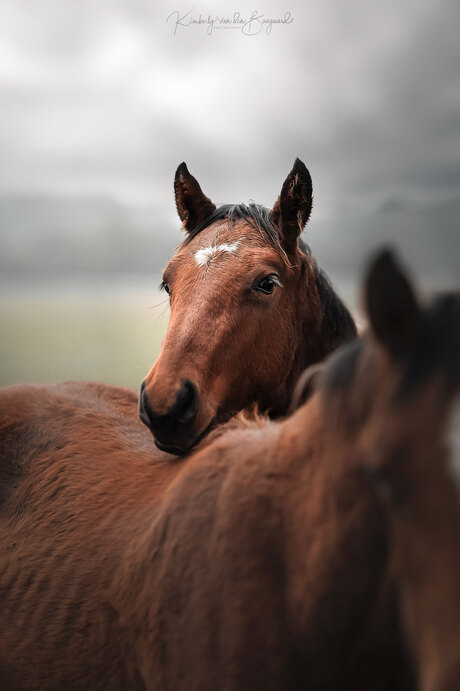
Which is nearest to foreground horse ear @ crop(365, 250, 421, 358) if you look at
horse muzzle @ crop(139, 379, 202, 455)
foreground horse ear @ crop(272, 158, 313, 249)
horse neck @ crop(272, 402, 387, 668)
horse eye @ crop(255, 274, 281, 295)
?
horse neck @ crop(272, 402, 387, 668)

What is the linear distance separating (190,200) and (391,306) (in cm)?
184

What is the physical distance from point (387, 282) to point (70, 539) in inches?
50.5

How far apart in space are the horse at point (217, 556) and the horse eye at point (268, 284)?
708mm

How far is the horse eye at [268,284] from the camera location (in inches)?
83.7

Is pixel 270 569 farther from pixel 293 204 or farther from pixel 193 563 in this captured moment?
pixel 293 204

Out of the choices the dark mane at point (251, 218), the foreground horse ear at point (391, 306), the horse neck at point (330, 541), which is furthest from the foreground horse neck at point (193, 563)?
the dark mane at point (251, 218)

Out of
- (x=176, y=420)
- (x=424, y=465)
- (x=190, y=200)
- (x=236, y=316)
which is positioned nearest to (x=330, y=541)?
(x=424, y=465)

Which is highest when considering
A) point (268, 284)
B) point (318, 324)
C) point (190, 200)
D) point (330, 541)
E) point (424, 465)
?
point (190, 200)

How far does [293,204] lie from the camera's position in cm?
239

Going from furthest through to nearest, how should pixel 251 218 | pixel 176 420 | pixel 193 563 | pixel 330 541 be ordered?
pixel 251 218 → pixel 176 420 → pixel 193 563 → pixel 330 541

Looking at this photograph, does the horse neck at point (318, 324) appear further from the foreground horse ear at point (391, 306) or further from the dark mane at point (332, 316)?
the foreground horse ear at point (391, 306)

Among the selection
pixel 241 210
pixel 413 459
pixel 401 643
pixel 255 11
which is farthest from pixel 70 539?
pixel 255 11

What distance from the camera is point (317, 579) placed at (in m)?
1.00

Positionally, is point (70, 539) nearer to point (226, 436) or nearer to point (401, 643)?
point (226, 436)
